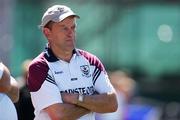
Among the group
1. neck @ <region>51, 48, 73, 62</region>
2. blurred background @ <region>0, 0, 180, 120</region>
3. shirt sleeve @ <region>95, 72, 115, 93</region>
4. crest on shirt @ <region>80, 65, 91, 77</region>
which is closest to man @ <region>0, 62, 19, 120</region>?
neck @ <region>51, 48, 73, 62</region>

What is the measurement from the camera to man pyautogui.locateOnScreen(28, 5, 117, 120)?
761 cm

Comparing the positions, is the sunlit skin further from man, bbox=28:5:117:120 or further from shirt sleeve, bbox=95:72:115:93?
shirt sleeve, bbox=95:72:115:93

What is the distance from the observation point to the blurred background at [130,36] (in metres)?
18.5

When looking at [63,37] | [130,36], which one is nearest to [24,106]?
[63,37]

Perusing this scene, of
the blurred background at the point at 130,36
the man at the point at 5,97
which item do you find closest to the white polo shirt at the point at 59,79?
the man at the point at 5,97

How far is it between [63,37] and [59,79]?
0.36m

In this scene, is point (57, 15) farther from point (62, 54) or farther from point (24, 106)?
point (24, 106)

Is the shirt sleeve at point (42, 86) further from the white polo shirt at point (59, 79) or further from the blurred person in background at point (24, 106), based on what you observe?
the blurred person in background at point (24, 106)

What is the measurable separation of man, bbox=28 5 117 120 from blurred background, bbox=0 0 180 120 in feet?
34.5

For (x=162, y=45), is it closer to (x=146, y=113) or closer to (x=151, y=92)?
(x=151, y=92)

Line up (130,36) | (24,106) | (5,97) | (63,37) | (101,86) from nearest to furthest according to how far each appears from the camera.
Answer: (5,97) < (63,37) < (101,86) < (24,106) < (130,36)

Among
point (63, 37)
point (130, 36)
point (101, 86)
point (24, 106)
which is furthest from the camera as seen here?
point (130, 36)

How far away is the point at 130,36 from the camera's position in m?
18.8

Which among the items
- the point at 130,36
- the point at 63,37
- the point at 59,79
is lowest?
the point at 130,36
